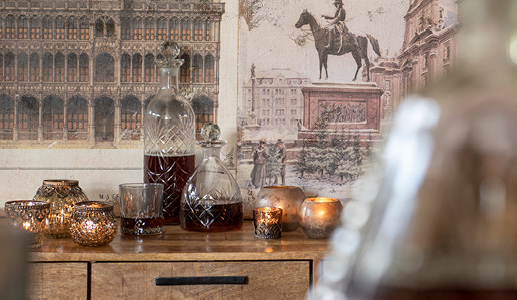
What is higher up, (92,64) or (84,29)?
(84,29)

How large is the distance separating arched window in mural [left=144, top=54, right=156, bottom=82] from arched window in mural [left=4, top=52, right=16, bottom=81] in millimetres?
406

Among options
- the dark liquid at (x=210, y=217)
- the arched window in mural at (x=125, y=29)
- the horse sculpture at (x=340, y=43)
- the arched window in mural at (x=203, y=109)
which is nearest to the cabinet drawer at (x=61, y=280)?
the dark liquid at (x=210, y=217)

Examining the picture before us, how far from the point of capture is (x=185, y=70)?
170 centimetres

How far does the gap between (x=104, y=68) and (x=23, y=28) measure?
0.27 m

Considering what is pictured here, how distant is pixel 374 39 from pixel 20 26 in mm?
1103

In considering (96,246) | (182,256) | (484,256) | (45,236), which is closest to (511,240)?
(484,256)

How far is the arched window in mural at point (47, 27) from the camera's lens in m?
1.69

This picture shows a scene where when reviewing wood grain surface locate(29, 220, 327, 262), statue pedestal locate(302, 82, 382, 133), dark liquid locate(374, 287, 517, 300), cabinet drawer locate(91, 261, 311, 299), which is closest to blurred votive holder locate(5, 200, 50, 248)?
wood grain surface locate(29, 220, 327, 262)

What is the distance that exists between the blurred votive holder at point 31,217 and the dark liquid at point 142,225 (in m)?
0.20

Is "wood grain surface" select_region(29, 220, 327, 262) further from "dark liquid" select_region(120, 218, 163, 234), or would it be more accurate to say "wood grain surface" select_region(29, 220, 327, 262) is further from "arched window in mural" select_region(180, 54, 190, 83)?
"arched window in mural" select_region(180, 54, 190, 83)

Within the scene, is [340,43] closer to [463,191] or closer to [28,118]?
[28,118]

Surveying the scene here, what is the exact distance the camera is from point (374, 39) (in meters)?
1.72

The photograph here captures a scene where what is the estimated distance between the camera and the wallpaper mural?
1695 mm

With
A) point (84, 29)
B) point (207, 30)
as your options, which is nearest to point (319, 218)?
point (207, 30)
